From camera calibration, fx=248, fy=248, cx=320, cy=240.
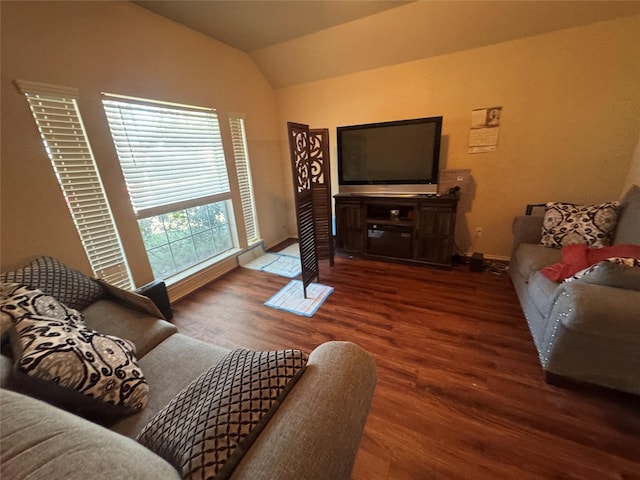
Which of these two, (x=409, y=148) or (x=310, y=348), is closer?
(x=310, y=348)

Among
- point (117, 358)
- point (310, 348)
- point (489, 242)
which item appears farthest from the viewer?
point (489, 242)

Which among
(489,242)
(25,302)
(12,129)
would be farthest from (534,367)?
(12,129)

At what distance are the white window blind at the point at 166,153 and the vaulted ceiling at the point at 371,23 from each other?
825mm

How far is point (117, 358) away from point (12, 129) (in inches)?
63.2

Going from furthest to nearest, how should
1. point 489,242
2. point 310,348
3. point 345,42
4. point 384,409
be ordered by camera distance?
point 489,242 < point 345,42 < point 310,348 < point 384,409

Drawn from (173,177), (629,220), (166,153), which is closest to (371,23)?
(166,153)

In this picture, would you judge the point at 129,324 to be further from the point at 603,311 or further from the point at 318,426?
the point at 603,311

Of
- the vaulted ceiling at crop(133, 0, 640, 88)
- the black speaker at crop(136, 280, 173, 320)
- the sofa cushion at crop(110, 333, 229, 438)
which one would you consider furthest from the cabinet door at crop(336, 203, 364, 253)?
the sofa cushion at crop(110, 333, 229, 438)

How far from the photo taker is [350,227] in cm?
318

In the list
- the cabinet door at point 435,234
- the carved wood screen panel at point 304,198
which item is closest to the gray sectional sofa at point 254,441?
the carved wood screen panel at point 304,198

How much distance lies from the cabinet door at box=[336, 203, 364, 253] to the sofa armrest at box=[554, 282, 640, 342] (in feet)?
6.76

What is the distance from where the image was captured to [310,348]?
181 cm

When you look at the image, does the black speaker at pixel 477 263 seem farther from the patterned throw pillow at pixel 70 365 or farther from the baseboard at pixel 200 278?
the patterned throw pillow at pixel 70 365

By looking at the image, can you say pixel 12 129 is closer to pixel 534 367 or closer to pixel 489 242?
pixel 534 367
